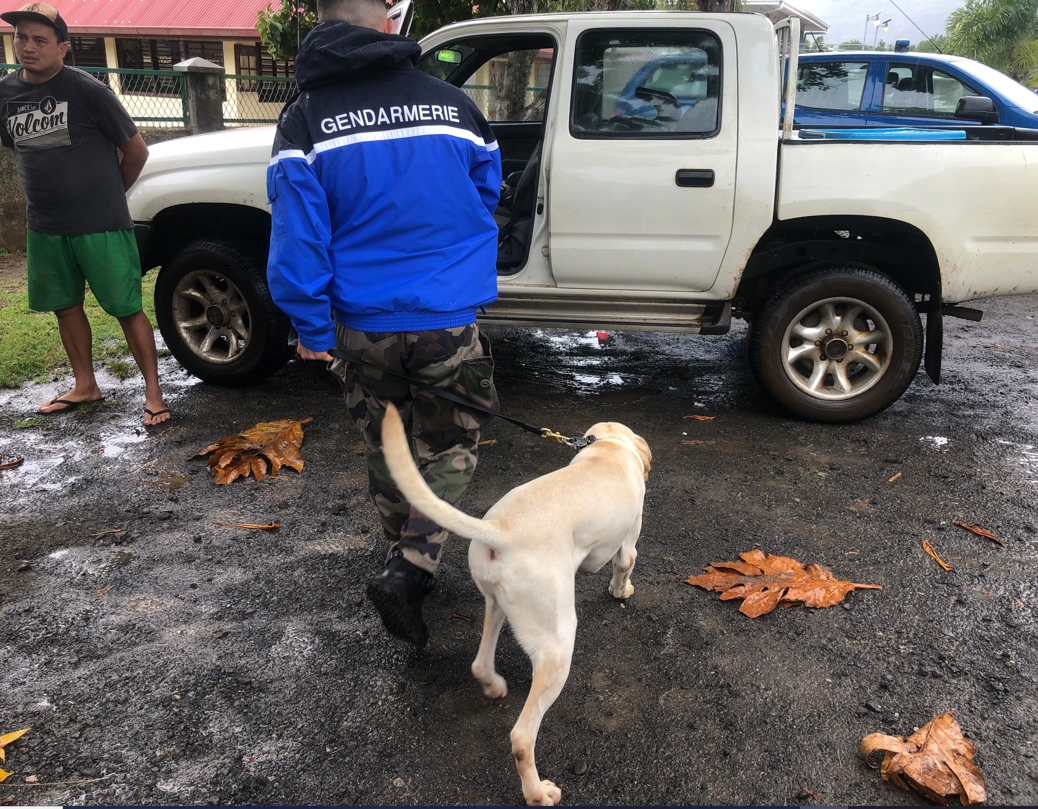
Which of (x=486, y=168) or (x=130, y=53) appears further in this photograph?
(x=130, y=53)

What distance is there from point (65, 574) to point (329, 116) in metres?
2.07

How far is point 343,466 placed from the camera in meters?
4.00

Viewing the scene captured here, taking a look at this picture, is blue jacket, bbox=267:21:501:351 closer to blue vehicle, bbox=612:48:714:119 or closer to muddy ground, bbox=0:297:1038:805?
muddy ground, bbox=0:297:1038:805

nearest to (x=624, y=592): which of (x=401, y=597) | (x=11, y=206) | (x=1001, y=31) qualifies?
(x=401, y=597)

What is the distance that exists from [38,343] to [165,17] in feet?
62.7

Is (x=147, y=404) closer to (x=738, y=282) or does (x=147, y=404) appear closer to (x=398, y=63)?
(x=398, y=63)

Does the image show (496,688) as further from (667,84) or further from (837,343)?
(667,84)

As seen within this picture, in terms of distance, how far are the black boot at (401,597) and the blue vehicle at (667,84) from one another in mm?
2980

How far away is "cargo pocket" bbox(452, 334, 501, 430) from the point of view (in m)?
2.59

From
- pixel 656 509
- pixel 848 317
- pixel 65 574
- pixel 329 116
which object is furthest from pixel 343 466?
pixel 848 317

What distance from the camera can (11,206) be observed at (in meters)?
9.48

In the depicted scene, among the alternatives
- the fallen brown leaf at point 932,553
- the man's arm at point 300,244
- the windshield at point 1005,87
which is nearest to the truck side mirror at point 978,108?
the windshield at point 1005,87

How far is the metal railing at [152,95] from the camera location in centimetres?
1027

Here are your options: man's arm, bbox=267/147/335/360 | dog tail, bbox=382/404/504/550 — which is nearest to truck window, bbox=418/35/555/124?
man's arm, bbox=267/147/335/360
